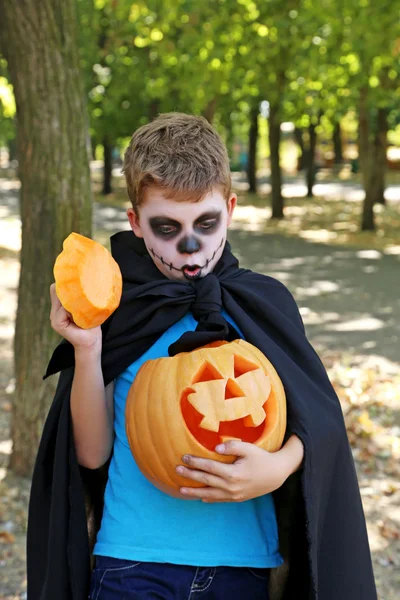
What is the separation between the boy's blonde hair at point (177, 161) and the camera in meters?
2.42

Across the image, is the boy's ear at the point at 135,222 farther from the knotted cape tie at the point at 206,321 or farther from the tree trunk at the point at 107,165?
the tree trunk at the point at 107,165

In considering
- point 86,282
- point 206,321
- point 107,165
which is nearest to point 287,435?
point 206,321

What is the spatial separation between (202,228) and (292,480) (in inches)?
33.5

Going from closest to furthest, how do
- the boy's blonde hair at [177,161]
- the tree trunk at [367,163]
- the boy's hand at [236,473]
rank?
the boy's hand at [236,473] < the boy's blonde hair at [177,161] < the tree trunk at [367,163]

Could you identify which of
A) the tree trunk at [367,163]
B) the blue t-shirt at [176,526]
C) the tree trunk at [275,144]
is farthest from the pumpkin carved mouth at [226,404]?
the tree trunk at [275,144]

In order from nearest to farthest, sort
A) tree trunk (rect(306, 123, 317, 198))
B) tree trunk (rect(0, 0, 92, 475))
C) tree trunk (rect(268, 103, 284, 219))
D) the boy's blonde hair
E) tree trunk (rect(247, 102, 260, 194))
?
the boy's blonde hair
tree trunk (rect(0, 0, 92, 475))
tree trunk (rect(268, 103, 284, 219))
tree trunk (rect(306, 123, 317, 198))
tree trunk (rect(247, 102, 260, 194))

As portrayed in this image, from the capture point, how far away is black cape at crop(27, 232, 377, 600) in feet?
7.98

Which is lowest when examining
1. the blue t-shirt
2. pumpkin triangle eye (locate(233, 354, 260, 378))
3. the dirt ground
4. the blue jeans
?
the dirt ground

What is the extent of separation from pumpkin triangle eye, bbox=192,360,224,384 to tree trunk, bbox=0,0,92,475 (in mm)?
3090

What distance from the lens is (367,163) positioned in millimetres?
20141

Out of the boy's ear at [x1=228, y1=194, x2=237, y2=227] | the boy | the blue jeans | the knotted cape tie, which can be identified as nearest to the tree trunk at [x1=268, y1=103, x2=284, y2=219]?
the boy's ear at [x1=228, y1=194, x2=237, y2=227]

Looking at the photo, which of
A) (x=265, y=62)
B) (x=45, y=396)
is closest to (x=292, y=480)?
(x=45, y=396)

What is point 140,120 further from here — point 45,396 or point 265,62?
point 45,396

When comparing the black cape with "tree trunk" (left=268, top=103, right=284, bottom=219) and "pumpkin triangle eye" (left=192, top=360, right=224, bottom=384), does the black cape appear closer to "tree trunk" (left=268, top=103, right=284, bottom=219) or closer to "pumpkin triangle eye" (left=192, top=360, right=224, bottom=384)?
"pumpkin triangle eye" (left=192, top=360, right=224, bottom=384)
